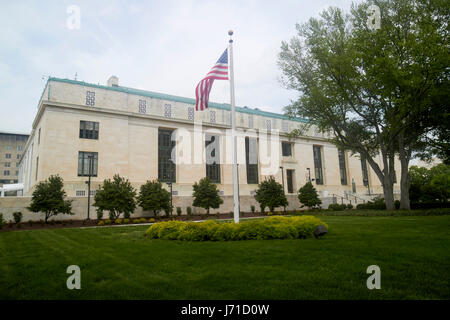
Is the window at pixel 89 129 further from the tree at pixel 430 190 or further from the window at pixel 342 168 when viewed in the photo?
the window at pixel 342 168

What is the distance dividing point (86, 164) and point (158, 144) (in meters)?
10.4

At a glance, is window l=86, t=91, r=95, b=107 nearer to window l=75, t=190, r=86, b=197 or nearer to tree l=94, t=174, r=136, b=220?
window l=75, t=190, r=86, b=197

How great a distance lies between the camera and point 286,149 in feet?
177

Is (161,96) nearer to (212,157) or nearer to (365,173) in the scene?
(212,157)

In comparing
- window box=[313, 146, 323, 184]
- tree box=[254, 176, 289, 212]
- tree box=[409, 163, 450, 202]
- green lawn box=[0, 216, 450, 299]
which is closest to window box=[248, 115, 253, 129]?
tree box=[254, 176, 289, 212]

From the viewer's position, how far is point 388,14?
79.3 ft

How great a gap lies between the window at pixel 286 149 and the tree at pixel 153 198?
2912 centimetres

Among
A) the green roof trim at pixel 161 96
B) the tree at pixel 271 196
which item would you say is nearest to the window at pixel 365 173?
the green roof trim at pixel 161 96

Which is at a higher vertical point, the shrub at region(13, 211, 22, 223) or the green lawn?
the shrub at region(13, 211, 22, 223)

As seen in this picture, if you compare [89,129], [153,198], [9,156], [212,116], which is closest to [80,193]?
[89,129]

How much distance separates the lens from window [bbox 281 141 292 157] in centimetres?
5359

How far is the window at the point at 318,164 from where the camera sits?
185 ft

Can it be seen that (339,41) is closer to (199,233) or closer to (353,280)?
(199,233)

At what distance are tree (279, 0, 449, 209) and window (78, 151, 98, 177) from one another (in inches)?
975
